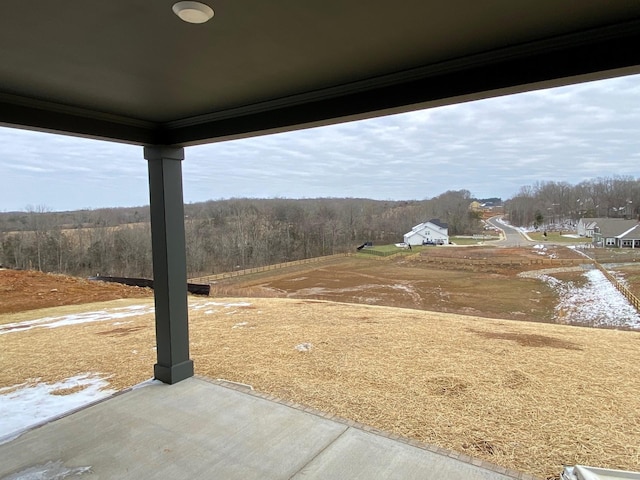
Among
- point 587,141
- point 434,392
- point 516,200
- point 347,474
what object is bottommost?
point 434,392

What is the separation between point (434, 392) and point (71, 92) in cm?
386

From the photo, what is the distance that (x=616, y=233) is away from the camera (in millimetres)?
12672

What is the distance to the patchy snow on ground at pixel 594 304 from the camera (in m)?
8.89

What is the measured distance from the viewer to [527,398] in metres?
3.40

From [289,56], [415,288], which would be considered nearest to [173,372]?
[289,56]

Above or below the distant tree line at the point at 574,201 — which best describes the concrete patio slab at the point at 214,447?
below

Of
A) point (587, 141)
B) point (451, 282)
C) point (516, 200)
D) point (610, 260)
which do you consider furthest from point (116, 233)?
point (587, 141)

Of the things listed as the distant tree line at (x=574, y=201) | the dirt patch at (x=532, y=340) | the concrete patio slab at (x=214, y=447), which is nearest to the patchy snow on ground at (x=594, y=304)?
the distant tree line at (x=574, y=201)

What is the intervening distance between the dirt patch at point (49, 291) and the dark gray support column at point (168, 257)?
888cm

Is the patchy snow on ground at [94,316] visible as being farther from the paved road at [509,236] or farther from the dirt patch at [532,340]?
the paved road at [509,236]

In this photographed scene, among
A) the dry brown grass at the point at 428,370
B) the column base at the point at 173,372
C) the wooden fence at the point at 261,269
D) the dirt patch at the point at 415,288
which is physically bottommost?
the dirt patch at the point at 415,288

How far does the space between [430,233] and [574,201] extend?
26.6ft

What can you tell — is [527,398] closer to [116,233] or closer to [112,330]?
[112,330]

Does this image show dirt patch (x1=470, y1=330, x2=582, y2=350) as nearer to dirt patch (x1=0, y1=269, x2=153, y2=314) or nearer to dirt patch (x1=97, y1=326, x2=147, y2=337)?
dirt patch (x1=97, y1=326, x2=147, y2=337)
